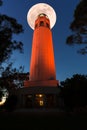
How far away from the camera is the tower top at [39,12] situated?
4194 centimetres

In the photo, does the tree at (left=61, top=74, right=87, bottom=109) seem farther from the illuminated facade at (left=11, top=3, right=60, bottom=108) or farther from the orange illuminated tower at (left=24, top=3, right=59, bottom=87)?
the orange illuminated tower at (left=24, top=3, right=59, bottom=87)

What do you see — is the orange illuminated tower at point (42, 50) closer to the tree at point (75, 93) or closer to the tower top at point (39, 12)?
the tower top at point (39, 12)

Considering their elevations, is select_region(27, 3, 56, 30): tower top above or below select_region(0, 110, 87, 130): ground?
above

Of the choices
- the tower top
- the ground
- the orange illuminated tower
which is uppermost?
the tower top

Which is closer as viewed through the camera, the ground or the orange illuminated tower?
the ground

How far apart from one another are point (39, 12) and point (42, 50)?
27.8 feet

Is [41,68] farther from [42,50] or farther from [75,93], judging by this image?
[75,93]

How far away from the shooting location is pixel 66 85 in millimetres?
23750

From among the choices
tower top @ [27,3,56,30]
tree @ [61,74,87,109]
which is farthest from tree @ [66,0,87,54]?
tower top @ [27,3,56,30]

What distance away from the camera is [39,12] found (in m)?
41.9

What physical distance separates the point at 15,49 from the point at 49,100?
43.8 feet

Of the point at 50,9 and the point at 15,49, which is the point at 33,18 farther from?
the point at 15,49

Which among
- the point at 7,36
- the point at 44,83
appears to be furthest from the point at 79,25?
the point at 44,83

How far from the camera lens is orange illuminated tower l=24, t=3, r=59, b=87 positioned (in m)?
36.0
